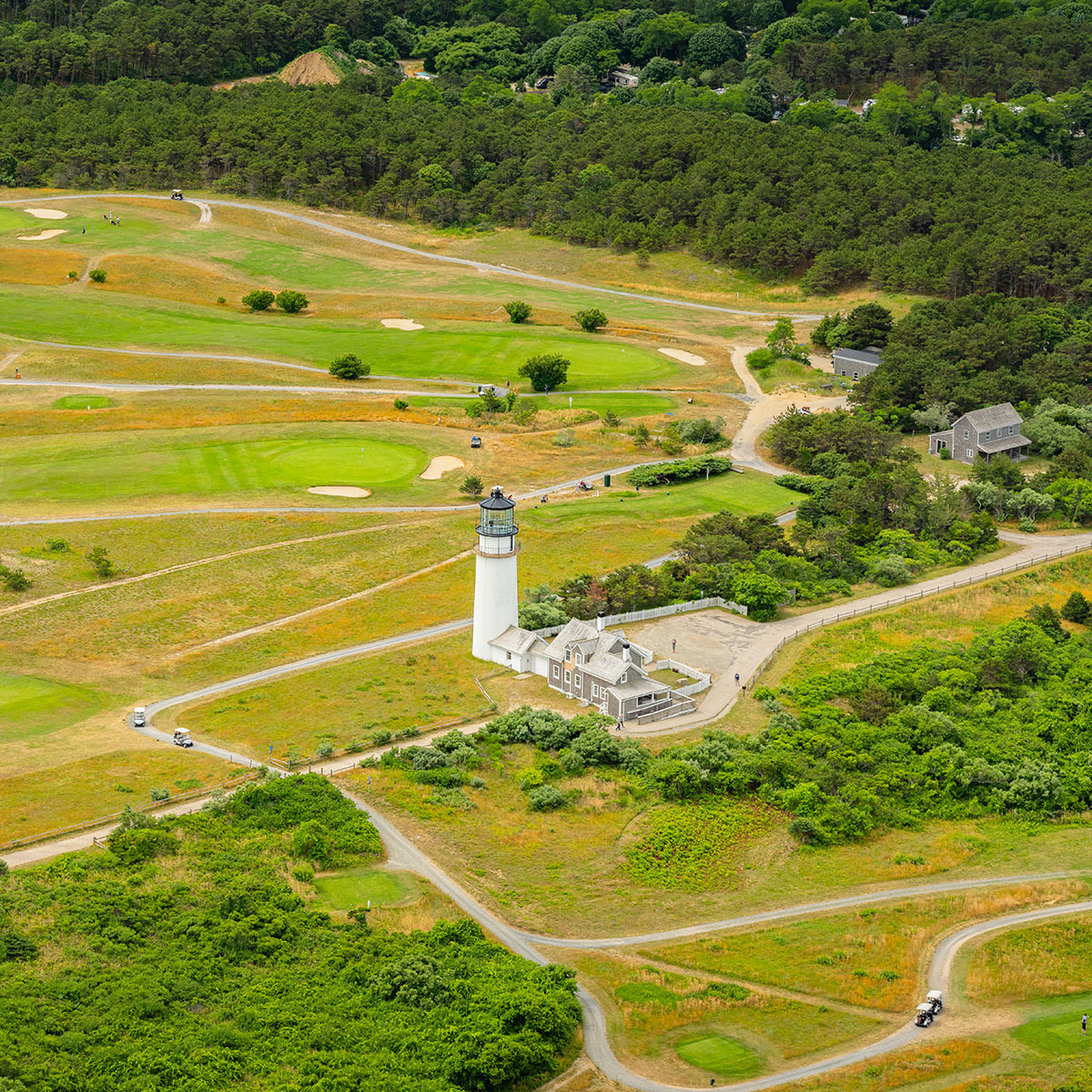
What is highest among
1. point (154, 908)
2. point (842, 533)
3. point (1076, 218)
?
point (1076, 218)

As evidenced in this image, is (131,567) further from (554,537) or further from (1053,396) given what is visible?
(1053,396)

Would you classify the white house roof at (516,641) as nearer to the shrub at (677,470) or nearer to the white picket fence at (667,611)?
the white picket fence at (667,611)

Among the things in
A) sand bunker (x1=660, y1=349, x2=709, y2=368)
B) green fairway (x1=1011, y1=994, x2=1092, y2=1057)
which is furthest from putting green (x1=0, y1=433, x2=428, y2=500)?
green fairway (x1=1011, y1=994, x2=1092, y2=1057)

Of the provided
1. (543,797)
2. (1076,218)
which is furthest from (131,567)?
(1076,218)

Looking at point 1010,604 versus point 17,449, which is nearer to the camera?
point 1010,604

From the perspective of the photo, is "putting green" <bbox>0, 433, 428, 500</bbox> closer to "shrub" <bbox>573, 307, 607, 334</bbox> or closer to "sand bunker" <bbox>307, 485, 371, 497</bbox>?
"sand bunker" <bbox>307, 485, 371, 497</bbox>

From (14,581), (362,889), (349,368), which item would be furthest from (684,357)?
(362,889)

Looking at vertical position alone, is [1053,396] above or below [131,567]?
above
